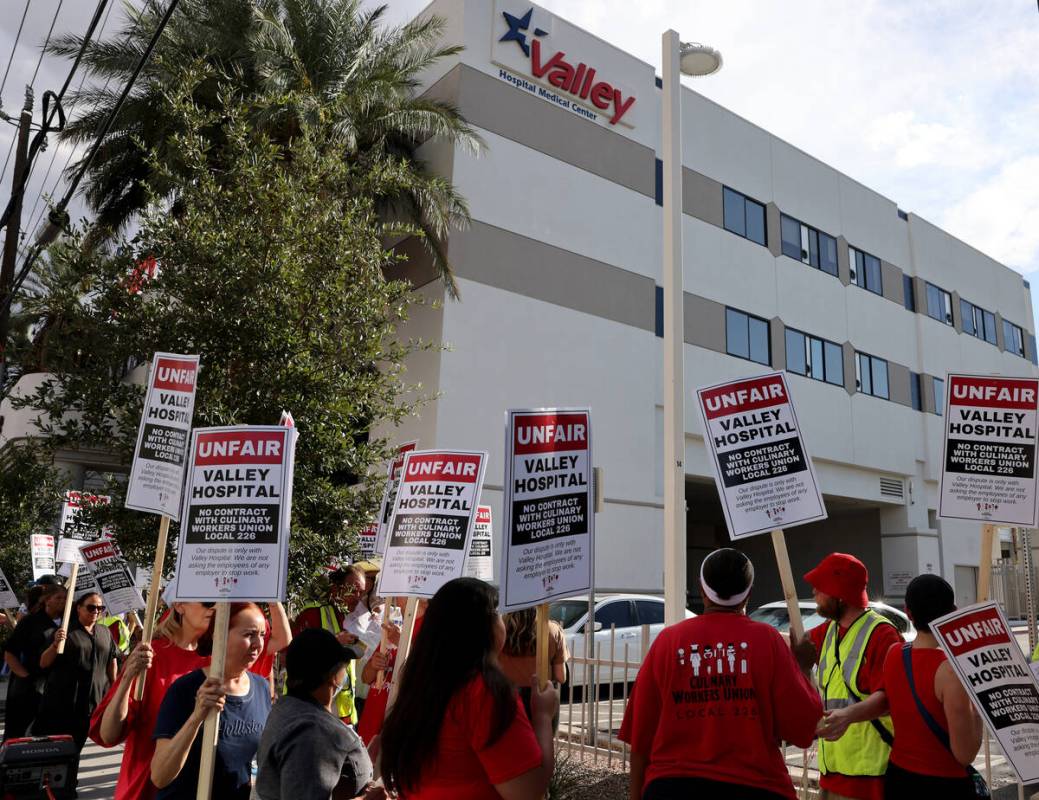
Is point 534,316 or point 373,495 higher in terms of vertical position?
point 534,316

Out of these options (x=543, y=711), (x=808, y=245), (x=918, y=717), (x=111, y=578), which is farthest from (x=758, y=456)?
(x=808, y=245)

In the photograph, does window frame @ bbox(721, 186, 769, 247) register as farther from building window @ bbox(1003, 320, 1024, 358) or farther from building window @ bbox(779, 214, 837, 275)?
building window @ bbox(1003, 320, 1024, 358)

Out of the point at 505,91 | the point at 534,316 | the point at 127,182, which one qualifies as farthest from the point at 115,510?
the point at 505,91

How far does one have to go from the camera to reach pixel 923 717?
154 inches

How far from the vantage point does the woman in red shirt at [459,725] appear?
281cm

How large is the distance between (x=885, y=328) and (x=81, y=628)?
88.4ft

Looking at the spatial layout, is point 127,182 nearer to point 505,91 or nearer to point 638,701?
point 505,91

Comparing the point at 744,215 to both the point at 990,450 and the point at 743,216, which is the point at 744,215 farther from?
the point at 990,450

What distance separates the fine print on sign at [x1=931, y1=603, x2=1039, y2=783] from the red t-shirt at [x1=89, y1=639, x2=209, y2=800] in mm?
3432

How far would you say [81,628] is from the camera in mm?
8000

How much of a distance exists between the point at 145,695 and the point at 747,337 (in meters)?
22.0

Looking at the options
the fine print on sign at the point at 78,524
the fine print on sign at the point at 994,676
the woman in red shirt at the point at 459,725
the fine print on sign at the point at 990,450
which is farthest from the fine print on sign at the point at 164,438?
the fine print on sign at the point at 78,524

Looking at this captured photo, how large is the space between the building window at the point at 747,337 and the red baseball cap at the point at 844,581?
19.5m

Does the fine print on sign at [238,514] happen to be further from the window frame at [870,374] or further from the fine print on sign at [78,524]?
the window frame at [870,374]
